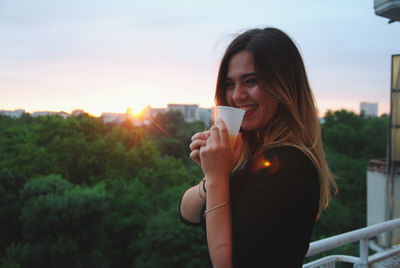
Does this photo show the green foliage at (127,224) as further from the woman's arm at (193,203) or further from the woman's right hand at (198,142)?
the woman's right hand at (198,142)

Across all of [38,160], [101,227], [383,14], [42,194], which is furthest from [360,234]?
[38,160]

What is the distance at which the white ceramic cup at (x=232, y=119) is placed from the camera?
0.96 m

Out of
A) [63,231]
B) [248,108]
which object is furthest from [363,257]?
[63,231]

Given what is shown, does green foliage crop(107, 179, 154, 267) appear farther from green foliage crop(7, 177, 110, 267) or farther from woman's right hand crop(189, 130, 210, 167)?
woman's right hand crop(189, 130, 210, 167)

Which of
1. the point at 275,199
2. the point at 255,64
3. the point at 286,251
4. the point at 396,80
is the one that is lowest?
the point at 286,251

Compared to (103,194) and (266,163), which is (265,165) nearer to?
(266,163)

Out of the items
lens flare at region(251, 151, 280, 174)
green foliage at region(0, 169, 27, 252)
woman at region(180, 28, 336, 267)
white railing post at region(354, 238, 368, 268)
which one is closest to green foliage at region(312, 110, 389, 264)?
green foliage at region(0, 169, 27, 252)

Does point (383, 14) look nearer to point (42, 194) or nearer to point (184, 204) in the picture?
point (184, 204)

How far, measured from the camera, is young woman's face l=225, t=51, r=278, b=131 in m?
0.97

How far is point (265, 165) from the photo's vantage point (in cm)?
83

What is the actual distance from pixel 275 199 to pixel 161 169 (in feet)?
82.5

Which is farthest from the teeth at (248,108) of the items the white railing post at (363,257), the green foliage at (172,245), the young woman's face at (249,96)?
the green foliage at (172,245)

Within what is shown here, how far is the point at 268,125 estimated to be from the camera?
101 centimetres

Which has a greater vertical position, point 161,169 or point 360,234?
point 360,234
